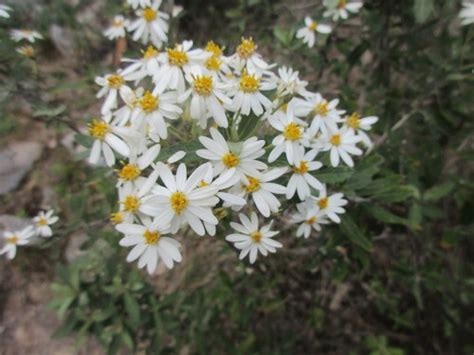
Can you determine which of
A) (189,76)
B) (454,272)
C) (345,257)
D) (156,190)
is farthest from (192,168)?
(454,272)

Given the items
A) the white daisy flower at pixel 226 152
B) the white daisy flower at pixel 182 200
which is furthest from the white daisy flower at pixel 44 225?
the white daisy flower at pixel 226 152

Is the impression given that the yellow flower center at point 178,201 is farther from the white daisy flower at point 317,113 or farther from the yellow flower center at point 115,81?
the yellow flower center at point 115,81

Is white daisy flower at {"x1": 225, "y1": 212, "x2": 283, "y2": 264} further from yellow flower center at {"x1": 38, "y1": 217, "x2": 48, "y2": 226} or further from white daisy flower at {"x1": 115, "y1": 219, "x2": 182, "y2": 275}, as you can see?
yellow flower center at {"x1": 38, "y1": 217, "x2": 48, "y2": 226}

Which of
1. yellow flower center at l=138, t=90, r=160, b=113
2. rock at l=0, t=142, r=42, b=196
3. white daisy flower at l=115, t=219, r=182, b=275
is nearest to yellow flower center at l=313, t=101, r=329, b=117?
yellow flower center at l=138, t=90, r=160, b=113

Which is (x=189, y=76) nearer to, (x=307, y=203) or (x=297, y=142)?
(x=297, y=142)

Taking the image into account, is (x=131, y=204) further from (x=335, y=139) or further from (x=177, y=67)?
(x=335, y=139)

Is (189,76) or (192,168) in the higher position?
(189,76)

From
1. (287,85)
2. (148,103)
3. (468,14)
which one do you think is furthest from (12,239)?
(468,14)
